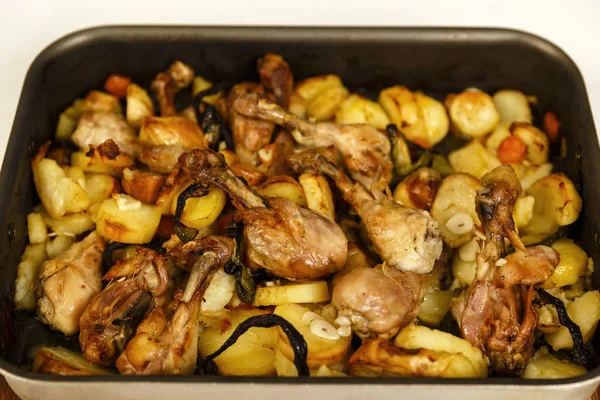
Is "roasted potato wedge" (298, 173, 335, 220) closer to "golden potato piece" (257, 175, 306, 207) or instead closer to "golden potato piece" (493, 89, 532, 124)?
"golden potato piece" (257, 175, 306, 207)

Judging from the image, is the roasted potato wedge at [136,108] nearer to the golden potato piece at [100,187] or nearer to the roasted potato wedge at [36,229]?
the golden potato piece at [100,187]

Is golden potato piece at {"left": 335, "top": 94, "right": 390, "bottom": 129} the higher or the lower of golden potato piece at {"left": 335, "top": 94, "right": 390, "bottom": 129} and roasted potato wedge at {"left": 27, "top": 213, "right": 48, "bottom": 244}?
the higher

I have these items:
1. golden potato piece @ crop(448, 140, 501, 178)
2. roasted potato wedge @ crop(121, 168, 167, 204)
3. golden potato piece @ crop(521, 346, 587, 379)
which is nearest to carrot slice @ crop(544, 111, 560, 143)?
golden potato piece @ crop(448, 140, 501, 178)

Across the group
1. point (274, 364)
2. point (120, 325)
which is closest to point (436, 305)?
point (274, 364)

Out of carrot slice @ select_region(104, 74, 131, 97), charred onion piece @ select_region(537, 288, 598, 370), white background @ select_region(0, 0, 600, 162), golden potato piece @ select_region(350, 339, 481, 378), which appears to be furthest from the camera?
white background @ select_region(0, 0, 600, 162)

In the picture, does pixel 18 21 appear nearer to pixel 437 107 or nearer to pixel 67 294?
pixel 67 294

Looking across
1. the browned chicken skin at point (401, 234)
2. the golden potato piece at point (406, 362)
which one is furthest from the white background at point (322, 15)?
the golden potato piece at point (406, 362)
